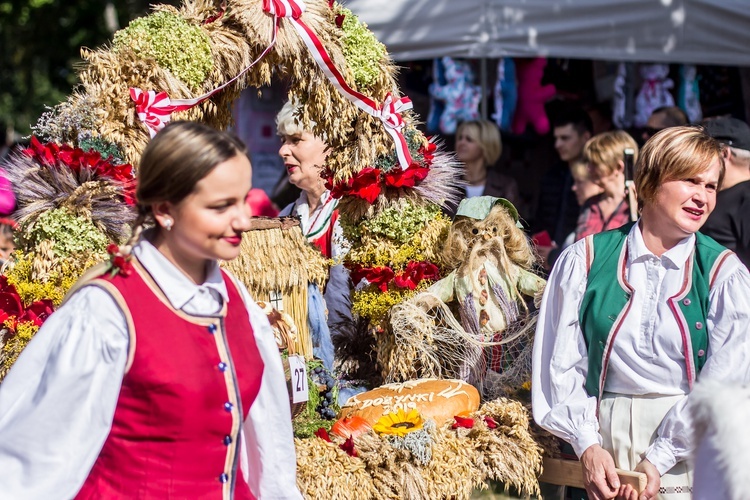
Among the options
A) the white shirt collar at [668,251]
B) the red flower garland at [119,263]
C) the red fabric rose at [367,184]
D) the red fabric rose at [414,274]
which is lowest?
the red fabric rose at [414,274]

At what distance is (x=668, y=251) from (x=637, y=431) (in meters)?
0.56

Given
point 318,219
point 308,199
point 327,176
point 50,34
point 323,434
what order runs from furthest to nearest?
1. point 50,34
2. point 308,199
3. point 318,219
4. point 327,176
5. point 323,434

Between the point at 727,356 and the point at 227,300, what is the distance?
59.5 inches

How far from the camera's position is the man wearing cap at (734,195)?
4.17 metres

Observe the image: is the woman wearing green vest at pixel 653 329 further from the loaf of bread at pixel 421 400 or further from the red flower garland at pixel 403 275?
the red flower garland at pixel 403 275

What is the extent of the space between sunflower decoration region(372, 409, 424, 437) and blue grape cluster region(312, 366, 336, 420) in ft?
0.89

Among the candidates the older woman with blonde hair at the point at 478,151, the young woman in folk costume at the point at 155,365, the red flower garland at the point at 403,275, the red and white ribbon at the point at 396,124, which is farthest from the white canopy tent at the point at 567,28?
the young woman in folk costume at the point at 155,365

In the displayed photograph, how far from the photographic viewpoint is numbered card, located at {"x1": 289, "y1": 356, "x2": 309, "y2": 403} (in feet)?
11.0

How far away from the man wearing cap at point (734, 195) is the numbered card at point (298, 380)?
2.01 metres

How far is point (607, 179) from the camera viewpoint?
16.9 feet

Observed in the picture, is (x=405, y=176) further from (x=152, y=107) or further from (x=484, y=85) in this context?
(x=484, y=85)

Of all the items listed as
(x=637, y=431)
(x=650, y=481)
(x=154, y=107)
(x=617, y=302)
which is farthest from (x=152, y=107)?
(x=650, y=481)

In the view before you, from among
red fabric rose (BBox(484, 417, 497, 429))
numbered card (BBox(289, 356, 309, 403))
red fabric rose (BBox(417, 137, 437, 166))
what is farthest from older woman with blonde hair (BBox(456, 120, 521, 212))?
numbered card (BBox(289, 356, 309, 403))

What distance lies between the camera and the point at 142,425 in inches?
78.2
